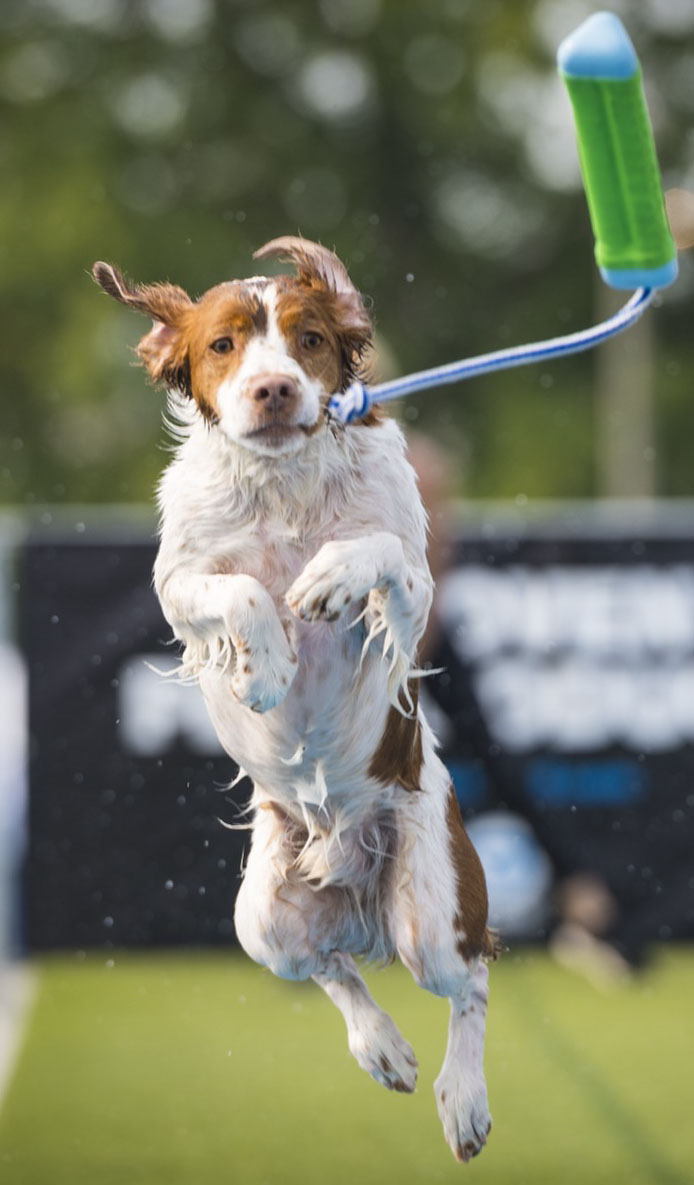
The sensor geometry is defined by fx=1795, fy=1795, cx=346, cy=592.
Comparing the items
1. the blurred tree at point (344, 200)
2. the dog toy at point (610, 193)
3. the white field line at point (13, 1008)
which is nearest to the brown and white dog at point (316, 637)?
the dog toy at point (610, 193)

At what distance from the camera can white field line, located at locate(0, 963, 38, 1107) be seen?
779cm

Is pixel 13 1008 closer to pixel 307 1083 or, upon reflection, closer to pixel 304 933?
pixel 307 1083

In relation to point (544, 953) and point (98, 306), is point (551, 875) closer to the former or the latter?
point (544, 953)

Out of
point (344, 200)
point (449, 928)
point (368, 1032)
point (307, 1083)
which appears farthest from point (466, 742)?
point (344, 200)

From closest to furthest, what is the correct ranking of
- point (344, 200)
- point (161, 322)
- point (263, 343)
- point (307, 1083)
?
point (263, 343) → point (161, 322) → point (307, 1083) → point (344, 200)

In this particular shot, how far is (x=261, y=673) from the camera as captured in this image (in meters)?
3.40

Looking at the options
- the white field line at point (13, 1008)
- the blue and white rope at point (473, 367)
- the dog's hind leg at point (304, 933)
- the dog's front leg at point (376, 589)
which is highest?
the blue and white rope at point (473, 367)

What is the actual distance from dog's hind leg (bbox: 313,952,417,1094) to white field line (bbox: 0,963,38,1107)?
3781mm

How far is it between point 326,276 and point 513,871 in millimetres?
5770

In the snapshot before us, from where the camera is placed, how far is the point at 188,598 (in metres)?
3.51

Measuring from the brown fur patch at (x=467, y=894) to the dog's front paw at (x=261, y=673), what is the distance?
644mm

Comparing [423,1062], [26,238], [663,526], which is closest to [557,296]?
[26,238]

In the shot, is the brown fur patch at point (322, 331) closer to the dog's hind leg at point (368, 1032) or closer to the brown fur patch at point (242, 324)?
the brown fur patch at point (242, 324)

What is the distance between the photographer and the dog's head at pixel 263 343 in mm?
3338
